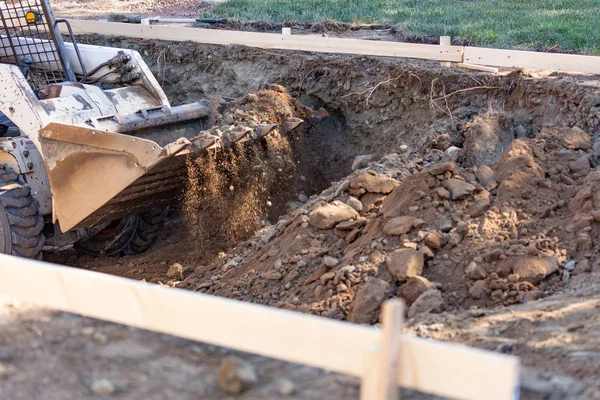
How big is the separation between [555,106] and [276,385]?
5185mm

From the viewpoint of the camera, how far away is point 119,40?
39.6 ft

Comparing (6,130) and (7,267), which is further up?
A: (7,267)

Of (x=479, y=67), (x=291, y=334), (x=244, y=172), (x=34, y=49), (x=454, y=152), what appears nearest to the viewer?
(x=291, y=334)

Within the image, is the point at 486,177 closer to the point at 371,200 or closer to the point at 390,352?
the point at 371,200

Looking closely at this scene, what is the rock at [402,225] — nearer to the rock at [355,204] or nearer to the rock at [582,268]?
the rock at [355,204]

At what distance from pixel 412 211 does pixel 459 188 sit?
382 mm

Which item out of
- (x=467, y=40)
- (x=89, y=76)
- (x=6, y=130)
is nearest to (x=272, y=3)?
(x=467, y=40)

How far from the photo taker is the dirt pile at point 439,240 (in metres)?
5.23

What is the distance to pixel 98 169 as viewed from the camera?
6934mm

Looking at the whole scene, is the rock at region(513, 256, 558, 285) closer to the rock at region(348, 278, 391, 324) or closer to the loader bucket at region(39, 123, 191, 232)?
the rock at region(348, 278, 391, 324)

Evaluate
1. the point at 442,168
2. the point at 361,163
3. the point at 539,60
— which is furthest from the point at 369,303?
the point at 539,60

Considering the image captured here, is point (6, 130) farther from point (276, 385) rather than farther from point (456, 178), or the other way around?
point (276, 385)

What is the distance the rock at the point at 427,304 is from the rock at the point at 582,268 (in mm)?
913

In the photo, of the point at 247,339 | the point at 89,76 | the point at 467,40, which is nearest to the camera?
the point at 247,339
